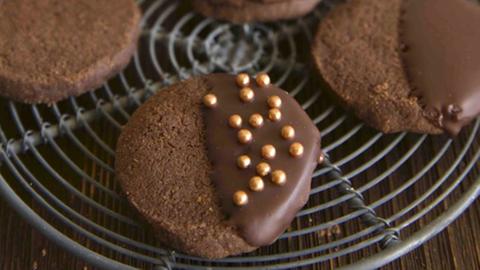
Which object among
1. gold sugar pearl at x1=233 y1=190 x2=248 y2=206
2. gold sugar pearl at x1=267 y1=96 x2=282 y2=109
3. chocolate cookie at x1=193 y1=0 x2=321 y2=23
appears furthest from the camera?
chocolate cookie at x1=193 y1=0 x2=321 y2=23

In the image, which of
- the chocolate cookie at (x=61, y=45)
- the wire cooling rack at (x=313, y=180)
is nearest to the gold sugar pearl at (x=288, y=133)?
the wire cooling rack at (x=313, y=180)

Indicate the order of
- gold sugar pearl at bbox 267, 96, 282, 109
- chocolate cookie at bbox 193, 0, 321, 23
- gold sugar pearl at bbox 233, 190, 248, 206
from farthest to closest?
chocolate cookie at bbox 193, 0, 321, 23 → gold sugar pearl at bbox 267, 96, 282, 109 → gold sugar pearl at bbox 233, 190, 248, 206

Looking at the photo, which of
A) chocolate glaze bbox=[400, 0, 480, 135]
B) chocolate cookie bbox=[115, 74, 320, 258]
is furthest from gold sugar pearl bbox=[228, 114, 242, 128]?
chocolate glaze bbox=[400, 0, 480, 135]

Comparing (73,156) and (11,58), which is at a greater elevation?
(11,58)

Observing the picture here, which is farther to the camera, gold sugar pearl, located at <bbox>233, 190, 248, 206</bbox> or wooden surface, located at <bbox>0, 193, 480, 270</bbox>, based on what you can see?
wooden surface, located at <bbox>0, 193, 480, 270</bbox>

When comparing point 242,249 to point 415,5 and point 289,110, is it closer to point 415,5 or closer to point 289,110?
point 289,110

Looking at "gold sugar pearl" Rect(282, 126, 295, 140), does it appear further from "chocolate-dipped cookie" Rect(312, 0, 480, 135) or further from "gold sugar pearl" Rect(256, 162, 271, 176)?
"chocolate-dipped cookie" Rect(312, 0, 480, 135)

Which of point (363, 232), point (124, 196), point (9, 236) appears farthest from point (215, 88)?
point (9, 236)
